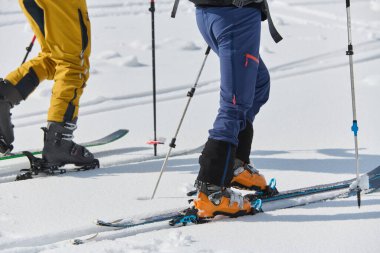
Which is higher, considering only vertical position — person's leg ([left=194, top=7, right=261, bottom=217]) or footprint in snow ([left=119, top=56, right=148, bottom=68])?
footprint in snow ([left=119, top=56, right=148, bottom=68])

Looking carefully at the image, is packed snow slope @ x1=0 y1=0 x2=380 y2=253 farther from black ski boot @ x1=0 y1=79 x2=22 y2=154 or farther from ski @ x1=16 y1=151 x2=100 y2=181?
black ski boot @ x1=0 y1=79 x2=22 y2=154

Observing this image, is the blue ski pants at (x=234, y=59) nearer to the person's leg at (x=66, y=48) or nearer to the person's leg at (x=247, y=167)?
the person's leg at (x=247, y=167)

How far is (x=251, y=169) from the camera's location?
3.73m

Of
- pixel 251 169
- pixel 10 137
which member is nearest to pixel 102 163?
pixel 10 137

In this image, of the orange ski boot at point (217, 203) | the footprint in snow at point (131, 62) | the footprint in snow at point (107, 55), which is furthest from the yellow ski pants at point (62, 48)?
the footprint in snow at point (107, 55)

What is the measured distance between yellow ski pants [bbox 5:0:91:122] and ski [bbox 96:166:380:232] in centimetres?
130

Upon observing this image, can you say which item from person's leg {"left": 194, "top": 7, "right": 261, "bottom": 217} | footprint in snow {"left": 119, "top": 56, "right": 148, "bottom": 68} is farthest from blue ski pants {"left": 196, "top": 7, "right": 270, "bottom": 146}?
footprint in snow {"left": 119, "top": 56, "right": 148, "bottom": 68}

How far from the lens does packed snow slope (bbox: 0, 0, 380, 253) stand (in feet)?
9.95

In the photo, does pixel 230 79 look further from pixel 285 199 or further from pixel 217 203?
pixel 285 199

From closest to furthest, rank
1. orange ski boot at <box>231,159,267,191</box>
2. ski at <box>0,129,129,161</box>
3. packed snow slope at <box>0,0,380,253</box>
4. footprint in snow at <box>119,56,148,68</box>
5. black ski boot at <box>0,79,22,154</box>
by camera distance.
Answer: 1. packed snow slope at <box>0,0,380,253</box>
2. orange ski boot at <box>231,159,267,191</box>
3. black ski boot at <box>0,79,22,154</box>
4. ski at <box>0,129,129,161</box>
5. footprint in snow at <box>119,56,148,68</box>

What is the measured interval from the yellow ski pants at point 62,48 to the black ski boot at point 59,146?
6 cm

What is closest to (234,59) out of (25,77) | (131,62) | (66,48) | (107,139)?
(66,48)

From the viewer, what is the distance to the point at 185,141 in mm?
5180

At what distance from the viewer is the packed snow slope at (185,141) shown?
303cm
